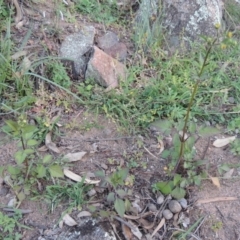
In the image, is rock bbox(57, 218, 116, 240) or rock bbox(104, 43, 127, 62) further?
rock bbox(104, 43, 127, 62)

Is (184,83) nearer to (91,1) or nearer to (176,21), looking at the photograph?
(176,21)

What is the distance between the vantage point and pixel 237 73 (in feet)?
10.6

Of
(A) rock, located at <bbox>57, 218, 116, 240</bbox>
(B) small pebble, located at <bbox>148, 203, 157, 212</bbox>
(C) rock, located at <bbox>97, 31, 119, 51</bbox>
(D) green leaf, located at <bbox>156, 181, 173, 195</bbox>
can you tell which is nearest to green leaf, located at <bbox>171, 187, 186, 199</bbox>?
(D) green leaf, located at <bbox>156, 181, 173, 195</bbox>

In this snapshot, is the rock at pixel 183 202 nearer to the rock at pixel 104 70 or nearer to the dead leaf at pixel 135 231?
the dead leaf at pixel 135 231

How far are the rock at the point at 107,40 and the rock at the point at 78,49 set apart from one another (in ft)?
0.23

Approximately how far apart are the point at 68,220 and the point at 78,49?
123 centimetres

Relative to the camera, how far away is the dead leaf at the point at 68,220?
2.38 meters

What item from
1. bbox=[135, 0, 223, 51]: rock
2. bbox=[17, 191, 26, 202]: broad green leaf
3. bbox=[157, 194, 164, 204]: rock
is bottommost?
bbox=[17, 191, 26, 202]: broad green leaf

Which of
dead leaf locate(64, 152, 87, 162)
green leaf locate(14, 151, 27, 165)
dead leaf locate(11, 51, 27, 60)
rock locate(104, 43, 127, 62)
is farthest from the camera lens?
rock locate(104, 43, 127, 62)

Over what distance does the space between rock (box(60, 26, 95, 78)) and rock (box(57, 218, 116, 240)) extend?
1.07 metres

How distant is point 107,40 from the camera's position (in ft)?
11.0

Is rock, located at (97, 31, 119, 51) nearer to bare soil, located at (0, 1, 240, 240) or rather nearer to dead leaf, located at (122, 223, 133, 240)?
bare soil, located at (0, 1, 240, 240)

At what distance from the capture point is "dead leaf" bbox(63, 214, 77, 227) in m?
2.38

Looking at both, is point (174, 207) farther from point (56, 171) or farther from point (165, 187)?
point (56, 171)
